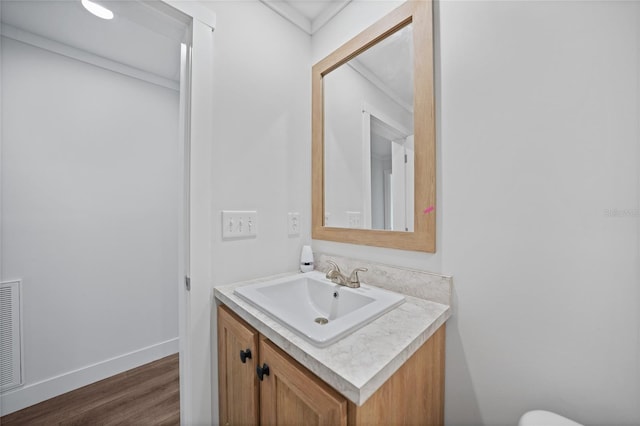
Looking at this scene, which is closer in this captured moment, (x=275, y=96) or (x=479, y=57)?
(x=479, y=57)

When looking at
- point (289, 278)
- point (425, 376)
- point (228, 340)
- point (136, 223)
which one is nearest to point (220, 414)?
point (228, 340)

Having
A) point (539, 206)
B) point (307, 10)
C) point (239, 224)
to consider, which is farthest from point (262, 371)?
point (307, 10)

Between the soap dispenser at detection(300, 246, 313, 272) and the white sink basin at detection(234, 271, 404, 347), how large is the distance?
2.0 inches

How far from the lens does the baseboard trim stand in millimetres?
1426

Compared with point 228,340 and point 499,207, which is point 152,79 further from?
point 499,207

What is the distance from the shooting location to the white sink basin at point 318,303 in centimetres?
68

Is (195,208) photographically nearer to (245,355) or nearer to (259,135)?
(259,135)

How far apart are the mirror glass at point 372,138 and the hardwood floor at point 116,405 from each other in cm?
156

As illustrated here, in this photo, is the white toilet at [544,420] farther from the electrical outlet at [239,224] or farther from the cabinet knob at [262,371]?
the electrical outlet at [239,224]

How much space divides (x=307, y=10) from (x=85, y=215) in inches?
79.4

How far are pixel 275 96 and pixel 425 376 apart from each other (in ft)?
4.68

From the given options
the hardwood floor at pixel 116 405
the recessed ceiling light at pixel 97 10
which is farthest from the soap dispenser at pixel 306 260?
the recessed ceiling light at pixel 97 10

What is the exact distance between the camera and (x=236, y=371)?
0.93m

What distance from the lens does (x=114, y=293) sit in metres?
1.81
